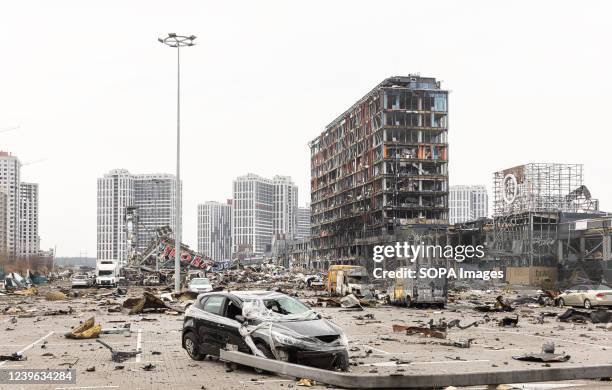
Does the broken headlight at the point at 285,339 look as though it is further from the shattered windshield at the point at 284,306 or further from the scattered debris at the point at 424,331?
the scattered debris at the point at 424,331

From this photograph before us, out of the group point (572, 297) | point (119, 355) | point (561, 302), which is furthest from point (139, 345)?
point (561, 302)

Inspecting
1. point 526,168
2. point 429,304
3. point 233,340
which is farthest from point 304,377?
point 526,168

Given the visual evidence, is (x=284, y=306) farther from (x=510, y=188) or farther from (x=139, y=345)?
(x=510, y=188)

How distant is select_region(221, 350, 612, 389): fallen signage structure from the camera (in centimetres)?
1118

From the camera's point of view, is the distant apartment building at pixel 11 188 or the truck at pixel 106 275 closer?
the truck at pixel 106 275

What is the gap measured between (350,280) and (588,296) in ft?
55.2

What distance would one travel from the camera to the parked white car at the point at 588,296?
32500 millimetres

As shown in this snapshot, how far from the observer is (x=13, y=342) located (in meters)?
20.1

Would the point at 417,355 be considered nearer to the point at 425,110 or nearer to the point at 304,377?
the point at 304,377

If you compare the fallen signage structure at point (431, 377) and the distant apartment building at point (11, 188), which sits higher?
the distant apartment building at point (11, 188)

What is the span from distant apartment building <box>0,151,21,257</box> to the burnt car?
579 feet

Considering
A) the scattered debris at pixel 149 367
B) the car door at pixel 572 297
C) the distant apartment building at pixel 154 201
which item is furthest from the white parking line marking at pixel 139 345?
the distant apartment building at pixel 154 201

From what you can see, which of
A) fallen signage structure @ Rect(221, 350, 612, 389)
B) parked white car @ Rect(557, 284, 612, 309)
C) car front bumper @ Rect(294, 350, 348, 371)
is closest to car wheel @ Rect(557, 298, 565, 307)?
parked white car @ Rect(557, 284, 612, 309)

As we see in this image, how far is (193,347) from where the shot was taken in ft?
50.4
